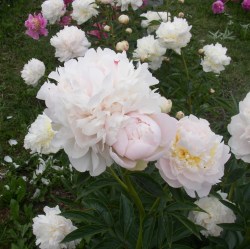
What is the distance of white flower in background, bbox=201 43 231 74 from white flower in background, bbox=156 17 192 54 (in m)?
0.19

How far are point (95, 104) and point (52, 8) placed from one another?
176 centimetres

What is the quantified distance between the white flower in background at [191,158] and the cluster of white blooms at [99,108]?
0.32 ft

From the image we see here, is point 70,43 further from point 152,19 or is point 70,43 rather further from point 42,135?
point 42,135

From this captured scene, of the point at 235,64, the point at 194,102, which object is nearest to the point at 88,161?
the point at 194,102

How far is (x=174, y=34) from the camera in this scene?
1.98 meters

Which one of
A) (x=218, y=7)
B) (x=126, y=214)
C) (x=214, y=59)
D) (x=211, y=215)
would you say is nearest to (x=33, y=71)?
(x=214, y=59)

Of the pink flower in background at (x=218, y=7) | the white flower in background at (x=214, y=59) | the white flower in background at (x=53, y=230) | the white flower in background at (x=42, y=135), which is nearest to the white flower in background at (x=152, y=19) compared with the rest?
the white flower in background at (x=214, y=59)

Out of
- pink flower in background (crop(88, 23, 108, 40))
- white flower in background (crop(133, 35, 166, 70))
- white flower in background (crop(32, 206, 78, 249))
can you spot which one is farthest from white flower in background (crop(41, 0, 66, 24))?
white flower in background (crop(32, 206, 78, 249))

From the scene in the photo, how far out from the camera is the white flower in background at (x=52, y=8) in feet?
8.00

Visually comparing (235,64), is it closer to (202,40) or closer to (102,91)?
(202,40)

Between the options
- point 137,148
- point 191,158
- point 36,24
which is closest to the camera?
point 137,148

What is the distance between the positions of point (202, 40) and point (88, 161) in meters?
3.55

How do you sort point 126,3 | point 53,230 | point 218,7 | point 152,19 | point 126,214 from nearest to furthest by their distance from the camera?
point 126,214, point 53,230, point 126,3, point 152,19, point 218,7

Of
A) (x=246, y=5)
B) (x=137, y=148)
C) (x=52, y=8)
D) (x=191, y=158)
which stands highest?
(x=137, y=148)
